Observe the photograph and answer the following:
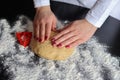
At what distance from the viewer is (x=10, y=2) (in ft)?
4.06

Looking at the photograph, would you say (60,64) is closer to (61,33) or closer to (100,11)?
(61,33)

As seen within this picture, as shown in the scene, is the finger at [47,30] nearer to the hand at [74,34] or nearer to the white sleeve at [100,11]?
the hand at [74,34]

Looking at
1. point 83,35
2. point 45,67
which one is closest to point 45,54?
point 45,67

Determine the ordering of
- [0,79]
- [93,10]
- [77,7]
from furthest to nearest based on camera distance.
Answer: [77,7] < [93,10] < [0,79]

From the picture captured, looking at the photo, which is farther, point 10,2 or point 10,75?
point 10,2

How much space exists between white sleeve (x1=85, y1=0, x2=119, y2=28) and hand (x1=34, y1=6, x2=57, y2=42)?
127mm

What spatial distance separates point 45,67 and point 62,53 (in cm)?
7

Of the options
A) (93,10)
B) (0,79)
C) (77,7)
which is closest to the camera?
(0,79)

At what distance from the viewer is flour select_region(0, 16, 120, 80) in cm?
98

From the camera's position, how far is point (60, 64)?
1019 mm

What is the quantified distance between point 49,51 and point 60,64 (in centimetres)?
6

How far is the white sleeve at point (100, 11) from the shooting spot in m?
1.04

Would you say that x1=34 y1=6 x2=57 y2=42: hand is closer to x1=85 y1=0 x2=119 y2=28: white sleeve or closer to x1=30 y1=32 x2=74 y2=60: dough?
x1=30 y1=32 x2=74 y2=60: dough

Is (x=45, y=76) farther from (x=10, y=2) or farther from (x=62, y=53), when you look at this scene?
(x=10, y=2)
